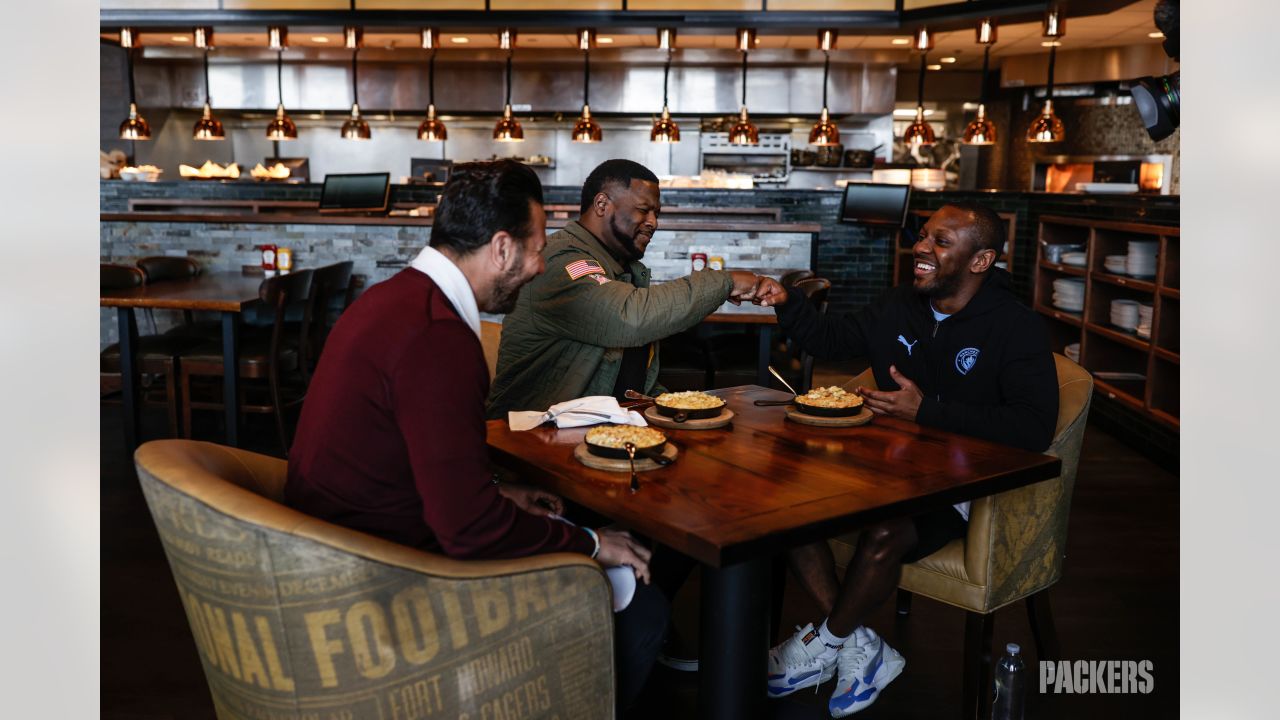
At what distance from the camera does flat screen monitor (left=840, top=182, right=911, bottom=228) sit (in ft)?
24.7

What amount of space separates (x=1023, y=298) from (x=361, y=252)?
504 centimetres

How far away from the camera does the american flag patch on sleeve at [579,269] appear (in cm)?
255

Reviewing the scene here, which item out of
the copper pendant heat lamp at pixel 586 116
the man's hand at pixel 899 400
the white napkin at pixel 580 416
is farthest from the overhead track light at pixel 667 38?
the white napkin at pixel 580 416

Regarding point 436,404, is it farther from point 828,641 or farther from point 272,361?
point 272,361

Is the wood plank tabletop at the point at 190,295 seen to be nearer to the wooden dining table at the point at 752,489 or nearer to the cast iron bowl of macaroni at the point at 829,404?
the wooden dining table at the point at 752,489

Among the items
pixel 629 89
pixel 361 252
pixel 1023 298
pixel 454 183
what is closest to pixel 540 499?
pixel 454 183

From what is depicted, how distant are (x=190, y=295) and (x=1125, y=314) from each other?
496 centimetres

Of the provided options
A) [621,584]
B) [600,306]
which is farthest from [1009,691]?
[600,306]

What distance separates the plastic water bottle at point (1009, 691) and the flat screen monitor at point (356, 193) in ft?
19.7

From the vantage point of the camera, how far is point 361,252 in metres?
5.81

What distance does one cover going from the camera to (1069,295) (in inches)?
254
